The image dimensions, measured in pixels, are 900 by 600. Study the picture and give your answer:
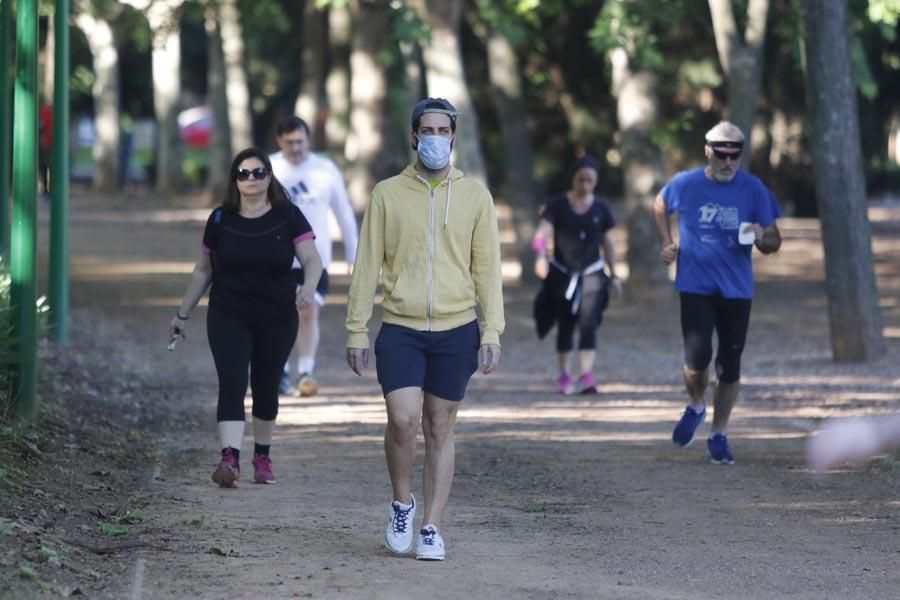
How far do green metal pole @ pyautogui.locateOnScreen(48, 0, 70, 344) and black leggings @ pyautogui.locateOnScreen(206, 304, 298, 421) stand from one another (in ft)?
19.0

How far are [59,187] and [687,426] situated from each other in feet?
20.8

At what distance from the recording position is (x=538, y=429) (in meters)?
12.3

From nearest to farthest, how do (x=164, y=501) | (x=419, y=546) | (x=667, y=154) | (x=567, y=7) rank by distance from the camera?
(x=419, y=546), (x=164, y=501), (x=567, y=7), (x=667, y=154)

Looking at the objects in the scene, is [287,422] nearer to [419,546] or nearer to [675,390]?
[675,390]

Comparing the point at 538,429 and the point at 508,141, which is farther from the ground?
the point at 508,141

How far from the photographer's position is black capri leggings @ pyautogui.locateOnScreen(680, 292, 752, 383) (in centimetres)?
1049

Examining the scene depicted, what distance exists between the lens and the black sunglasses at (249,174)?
30.3 feet

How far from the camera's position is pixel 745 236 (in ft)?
33.9

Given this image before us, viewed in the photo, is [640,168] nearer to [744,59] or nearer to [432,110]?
[744,59]

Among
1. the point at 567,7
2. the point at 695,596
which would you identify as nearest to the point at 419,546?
the point at 695,596

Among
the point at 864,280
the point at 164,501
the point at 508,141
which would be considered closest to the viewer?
the point at 164,501

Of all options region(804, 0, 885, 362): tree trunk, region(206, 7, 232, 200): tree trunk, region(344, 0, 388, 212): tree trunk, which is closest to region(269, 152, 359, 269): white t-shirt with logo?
region(804, 0, 885, 362): tree trunk

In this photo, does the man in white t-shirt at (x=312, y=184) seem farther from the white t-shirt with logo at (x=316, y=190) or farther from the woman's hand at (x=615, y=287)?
the woman's hand at (x=615, y=287)

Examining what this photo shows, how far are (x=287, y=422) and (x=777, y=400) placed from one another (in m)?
4.13
